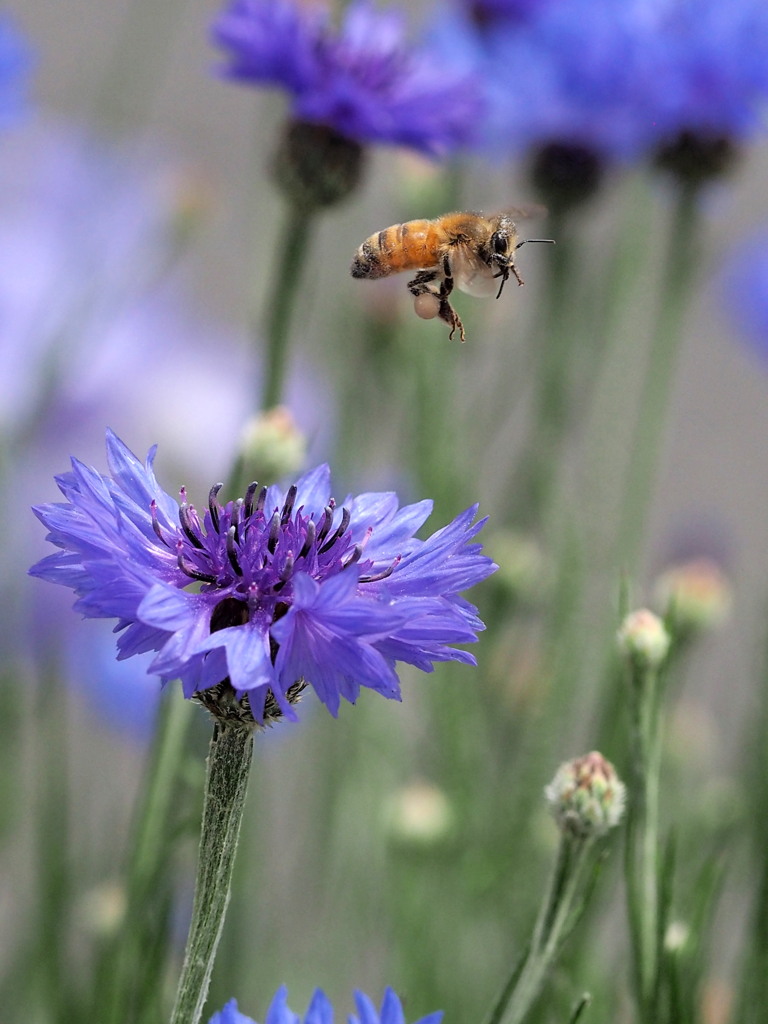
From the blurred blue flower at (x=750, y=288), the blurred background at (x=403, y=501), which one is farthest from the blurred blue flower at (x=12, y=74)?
the blurred blue flower at (x=750, y=288)

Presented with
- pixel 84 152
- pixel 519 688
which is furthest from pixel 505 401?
pixel 84 152

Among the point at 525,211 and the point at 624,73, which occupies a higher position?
the point at 624,73

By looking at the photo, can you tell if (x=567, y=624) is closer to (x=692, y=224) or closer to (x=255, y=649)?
(x=692, y=224)

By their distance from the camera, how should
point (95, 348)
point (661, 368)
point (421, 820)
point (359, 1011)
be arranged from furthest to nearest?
point (95, 348) → point (661, 368) → point (421, 820) → point (359, 1011)

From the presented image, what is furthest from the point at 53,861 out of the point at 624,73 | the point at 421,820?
the point at 624,73

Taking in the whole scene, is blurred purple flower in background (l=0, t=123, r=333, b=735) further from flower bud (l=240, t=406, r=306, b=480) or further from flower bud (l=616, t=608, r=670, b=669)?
flower bud (l=616, t=608, r=670, b=669)

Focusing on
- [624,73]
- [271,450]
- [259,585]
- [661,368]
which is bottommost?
[259,585]

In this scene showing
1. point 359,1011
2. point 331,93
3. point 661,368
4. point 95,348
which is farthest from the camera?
point 95,348

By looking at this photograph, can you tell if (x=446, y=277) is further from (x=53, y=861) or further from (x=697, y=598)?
(x=53, y=861)
